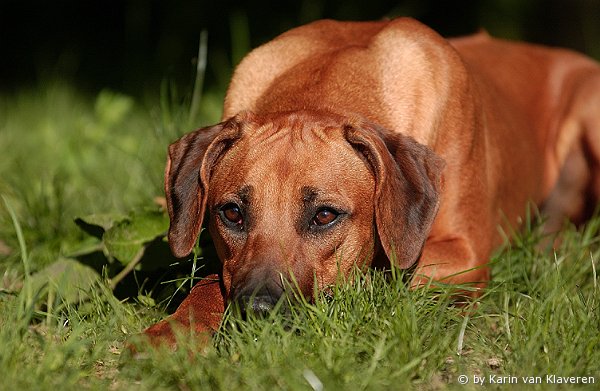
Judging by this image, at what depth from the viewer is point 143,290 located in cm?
447

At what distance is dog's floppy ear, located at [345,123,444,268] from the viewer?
3.77 meters

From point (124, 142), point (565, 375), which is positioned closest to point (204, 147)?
point (565, 375)

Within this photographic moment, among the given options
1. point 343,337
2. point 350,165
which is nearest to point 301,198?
point 350,165

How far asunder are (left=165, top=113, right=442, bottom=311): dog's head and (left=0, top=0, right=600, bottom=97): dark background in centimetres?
503

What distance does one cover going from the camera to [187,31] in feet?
35.2

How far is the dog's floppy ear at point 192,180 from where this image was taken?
3.99m

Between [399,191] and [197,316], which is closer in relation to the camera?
[197,316]

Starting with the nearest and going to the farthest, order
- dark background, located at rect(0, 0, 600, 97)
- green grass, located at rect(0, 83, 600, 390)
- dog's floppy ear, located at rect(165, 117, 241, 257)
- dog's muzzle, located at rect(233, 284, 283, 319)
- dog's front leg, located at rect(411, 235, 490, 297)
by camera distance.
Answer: green grass, located at rect(0, 83, 600, 390) < dog's muzzle, located at rect(233, 284, 283, 319) < dog's floppy ear, located at rect(165, 117, 241, 257) < dog's front leg, located at rect(411, 235, 490, 297) < dark background, located at rect(0, 0, 600, 97)

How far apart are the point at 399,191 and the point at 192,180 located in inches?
34.3

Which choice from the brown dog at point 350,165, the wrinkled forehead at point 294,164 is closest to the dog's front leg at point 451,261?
the brown dog at point 350,165

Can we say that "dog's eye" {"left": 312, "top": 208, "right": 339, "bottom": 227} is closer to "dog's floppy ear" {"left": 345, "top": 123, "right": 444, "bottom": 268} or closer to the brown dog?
the brown dog

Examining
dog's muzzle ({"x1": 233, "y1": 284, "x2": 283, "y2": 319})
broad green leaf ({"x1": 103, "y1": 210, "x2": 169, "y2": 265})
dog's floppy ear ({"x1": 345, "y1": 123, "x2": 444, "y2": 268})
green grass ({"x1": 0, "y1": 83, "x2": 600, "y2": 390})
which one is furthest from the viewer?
broad green leaf ({"x1": 103, "y1": 210, "x2": 169, "y2": 265})

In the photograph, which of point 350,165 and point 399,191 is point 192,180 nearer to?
point 350,165

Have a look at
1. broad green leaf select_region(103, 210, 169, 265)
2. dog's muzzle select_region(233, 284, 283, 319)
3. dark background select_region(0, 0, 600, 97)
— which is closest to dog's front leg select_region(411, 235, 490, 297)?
dog's muzzle select_region(233, 284, 283, 319)
